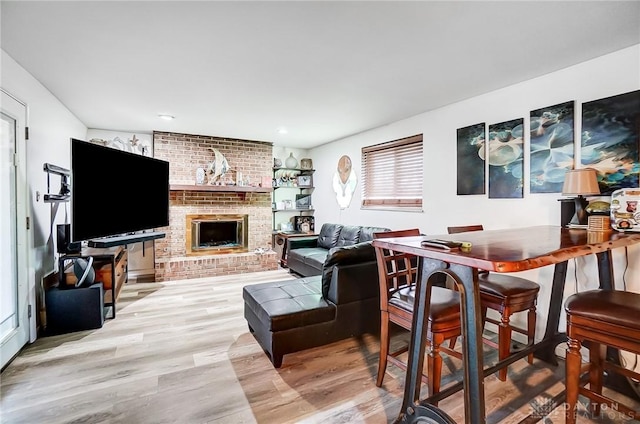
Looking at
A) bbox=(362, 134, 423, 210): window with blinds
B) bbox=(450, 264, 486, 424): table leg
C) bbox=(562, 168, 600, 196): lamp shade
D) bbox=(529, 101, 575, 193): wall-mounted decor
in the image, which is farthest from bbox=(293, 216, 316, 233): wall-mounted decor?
bbox=(450, 264, 486, 424): table leg

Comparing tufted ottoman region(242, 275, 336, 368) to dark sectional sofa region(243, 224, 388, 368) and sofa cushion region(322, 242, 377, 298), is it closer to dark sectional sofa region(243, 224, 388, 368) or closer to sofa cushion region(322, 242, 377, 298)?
dark sectional sofa region(243, 224, 388, 368)

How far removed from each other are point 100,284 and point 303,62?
279cm

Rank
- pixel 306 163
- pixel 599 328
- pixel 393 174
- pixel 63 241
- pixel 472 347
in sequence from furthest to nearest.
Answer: pixel 306 163 < pixel 393 174 < pixel 63 241 < pixel 599 328 < pixel 472 347

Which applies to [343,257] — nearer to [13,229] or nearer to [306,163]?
[13,229]

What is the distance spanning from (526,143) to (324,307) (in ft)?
7.38

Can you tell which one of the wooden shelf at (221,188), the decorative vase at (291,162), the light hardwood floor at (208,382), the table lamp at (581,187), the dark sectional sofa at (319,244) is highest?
the decorative vase at (291,162)

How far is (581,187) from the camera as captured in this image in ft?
7.01

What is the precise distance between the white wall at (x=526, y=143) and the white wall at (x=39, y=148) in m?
3.59

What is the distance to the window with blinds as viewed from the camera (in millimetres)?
3906

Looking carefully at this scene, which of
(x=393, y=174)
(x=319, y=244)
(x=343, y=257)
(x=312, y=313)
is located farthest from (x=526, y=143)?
(x=319, y=244)

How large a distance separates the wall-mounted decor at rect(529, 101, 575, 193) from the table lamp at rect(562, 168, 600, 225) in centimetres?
27

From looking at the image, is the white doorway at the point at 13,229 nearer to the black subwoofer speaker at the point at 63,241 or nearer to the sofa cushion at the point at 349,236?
the black subwoofer speaker at the point at 63,241

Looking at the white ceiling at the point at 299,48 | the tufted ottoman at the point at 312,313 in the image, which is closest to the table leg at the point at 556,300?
the tufted ottoman at the point at 312,313

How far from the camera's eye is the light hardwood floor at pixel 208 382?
179 cm
